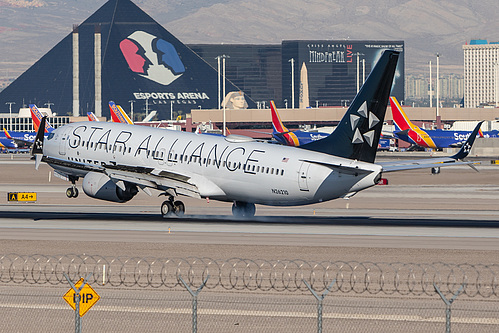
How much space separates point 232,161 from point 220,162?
3.14ft

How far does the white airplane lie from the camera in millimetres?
51344

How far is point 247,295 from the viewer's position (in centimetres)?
3219

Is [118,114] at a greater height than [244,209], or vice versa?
[118,114]

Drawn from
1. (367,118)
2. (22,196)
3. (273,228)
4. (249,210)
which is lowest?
(273,228)

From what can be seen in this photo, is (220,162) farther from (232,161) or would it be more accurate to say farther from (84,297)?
(84,297)

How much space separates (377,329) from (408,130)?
474ft

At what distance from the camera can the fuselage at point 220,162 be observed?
52000mm

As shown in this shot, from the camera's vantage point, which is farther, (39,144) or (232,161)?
(39,144)

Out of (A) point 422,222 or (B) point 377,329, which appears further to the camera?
(A) point 422,222

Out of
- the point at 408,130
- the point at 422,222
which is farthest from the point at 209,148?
the point at 408,130

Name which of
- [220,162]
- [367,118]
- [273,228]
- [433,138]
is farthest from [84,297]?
[433,138]

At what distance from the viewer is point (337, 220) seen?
56.4 m

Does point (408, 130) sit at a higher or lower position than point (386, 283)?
higher

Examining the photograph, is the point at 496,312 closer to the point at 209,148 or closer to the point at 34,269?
the point at 34,269
